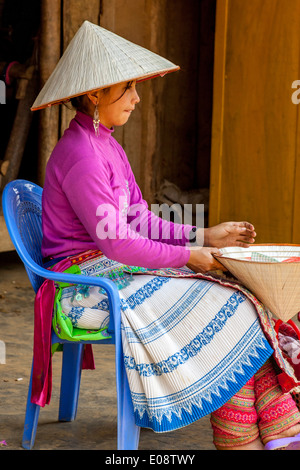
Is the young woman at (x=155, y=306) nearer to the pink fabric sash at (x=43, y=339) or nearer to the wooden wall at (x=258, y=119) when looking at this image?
the pink fabric sash at (x=43, y=339)

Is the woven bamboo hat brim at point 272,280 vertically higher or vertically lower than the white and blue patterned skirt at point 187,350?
higher

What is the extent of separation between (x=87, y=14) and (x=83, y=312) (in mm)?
3265

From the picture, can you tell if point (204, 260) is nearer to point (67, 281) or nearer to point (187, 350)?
point (187, 350)

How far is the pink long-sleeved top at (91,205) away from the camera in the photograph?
6.32 ft

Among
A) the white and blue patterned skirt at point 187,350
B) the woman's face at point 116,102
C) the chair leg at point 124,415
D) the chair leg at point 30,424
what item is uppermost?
Answer: the woman's face at point 116,102

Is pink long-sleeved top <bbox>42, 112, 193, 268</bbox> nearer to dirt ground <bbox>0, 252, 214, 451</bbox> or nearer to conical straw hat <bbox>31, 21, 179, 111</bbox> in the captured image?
conical straw hat <bbox>31, 21, 179, 111</bbox>

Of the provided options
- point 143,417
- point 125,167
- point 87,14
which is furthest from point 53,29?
point 143,417

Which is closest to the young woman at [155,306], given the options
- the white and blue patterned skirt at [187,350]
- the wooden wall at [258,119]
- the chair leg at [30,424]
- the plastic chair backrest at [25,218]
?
the white and blue patterned skirt at [187,350]

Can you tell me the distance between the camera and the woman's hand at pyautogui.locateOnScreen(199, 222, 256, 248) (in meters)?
2.23

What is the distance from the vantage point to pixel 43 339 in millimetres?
2020

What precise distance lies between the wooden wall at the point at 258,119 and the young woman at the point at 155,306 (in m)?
2.54

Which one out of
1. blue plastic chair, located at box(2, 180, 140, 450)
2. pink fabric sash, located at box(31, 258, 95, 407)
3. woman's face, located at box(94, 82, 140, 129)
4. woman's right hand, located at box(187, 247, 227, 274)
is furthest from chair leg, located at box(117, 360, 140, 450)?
woman's face, located at box(94, 82, 140, 129)

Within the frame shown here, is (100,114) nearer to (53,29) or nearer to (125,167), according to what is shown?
(125,167)

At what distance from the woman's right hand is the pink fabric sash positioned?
0.39m
